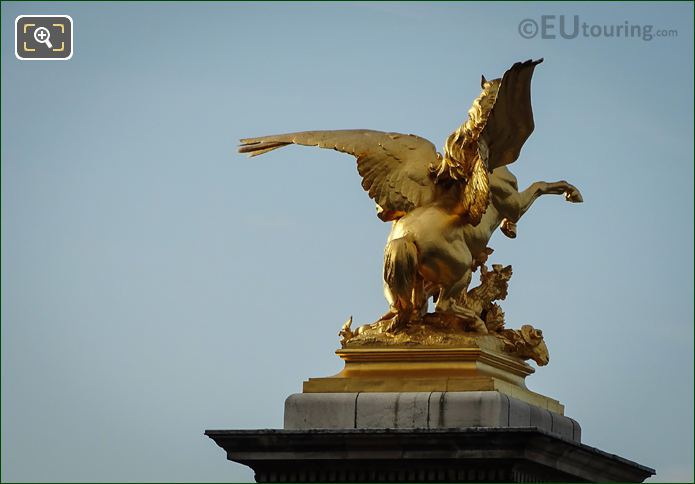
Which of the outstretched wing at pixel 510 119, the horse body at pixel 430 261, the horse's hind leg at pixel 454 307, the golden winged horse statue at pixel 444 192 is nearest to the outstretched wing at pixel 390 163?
the golden winged horse statue at pixel 444 192

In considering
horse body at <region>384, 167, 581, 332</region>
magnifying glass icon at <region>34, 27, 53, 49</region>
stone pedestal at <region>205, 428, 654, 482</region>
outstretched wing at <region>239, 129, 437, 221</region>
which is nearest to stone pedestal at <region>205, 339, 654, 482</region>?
stone pedestal at <region>205, 428, 654, 482</region>

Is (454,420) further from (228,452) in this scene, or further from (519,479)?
(228,452)

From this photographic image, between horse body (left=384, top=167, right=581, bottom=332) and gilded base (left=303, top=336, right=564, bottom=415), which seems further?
horse body (left=384, top=167, right=581, bottom=332)

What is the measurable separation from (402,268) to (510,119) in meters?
2.20

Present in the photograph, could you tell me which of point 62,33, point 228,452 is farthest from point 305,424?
point 62,33

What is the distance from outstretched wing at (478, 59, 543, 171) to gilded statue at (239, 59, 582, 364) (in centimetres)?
1

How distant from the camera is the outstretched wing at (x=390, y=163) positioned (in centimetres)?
2880

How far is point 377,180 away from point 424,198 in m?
0.66

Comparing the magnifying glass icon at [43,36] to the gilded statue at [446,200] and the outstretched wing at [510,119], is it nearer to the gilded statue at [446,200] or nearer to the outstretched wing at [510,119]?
the gilded statue at [446,200]

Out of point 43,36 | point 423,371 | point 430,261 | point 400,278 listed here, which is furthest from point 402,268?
point 43,36

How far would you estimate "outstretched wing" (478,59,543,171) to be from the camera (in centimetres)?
2812

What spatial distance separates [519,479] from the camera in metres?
26.7

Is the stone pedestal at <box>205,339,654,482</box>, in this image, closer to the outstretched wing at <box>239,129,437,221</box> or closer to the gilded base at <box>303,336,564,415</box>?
the gilded base at <box>303,336,564,415</box>

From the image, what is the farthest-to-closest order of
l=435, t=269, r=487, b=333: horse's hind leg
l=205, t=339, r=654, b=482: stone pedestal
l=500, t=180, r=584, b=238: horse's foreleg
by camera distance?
l=500, t=180, r=584, b=238: horse's foreleg
l=435, t=269, r=487, b=333: horse's hind leg
l=205, t=339, r=654, b=482: stone pedestal
